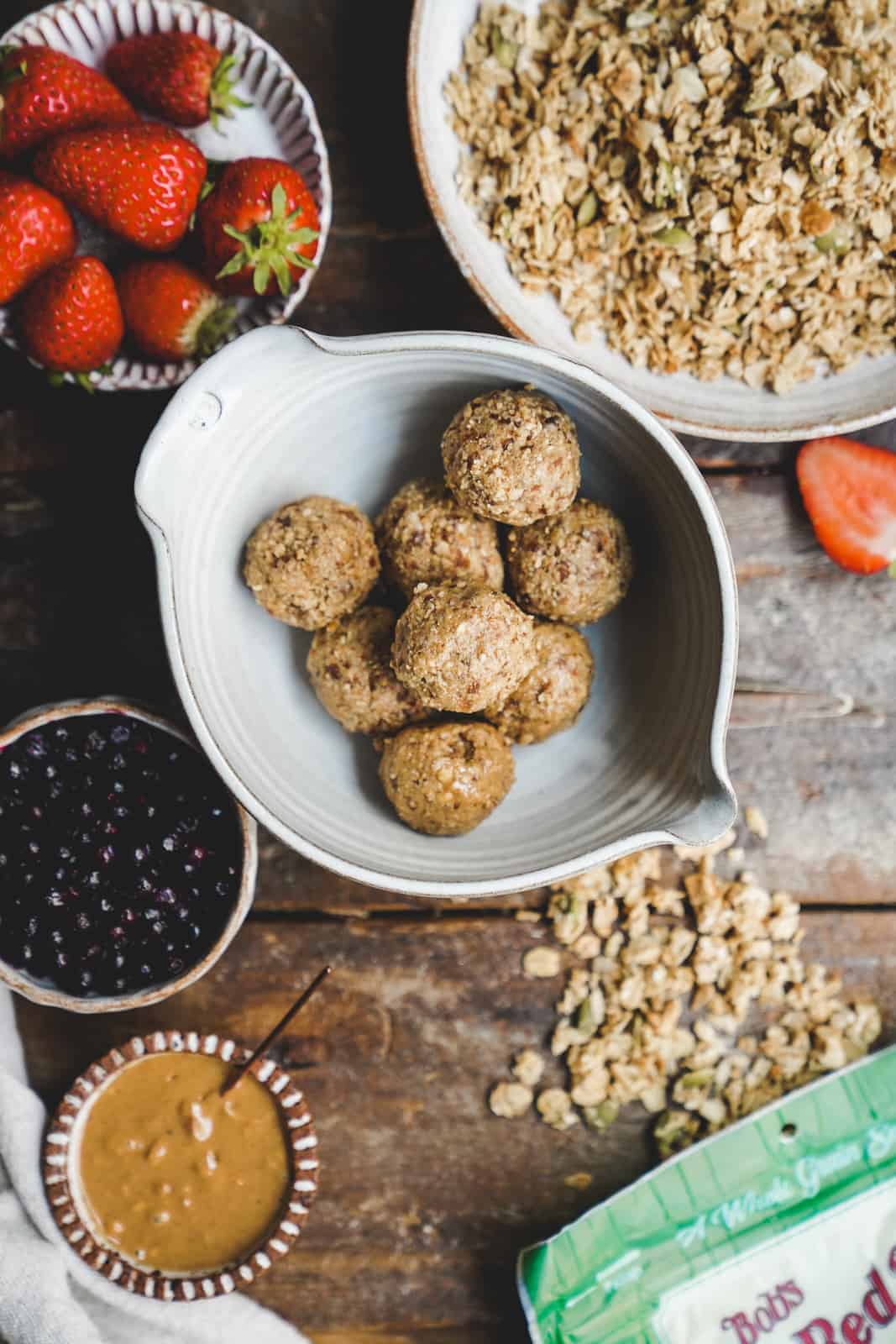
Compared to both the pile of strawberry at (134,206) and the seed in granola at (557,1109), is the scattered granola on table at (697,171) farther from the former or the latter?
the seed in granola at (557,1109)

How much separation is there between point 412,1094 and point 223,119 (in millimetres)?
1021

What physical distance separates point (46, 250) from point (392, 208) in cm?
36

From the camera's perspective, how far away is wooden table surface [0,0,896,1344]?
3.84 feet

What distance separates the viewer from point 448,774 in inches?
35.9

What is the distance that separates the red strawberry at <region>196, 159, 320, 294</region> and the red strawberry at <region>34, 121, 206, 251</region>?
0.03 metres

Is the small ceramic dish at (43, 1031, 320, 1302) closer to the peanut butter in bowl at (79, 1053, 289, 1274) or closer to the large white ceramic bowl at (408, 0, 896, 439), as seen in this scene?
the peanut butter in bowl at (79, 1053, 289, 1274)

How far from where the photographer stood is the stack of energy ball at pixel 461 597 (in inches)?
34.7

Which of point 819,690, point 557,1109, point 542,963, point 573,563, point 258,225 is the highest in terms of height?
point 258,225

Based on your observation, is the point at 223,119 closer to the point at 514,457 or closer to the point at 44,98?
the point at 44,98

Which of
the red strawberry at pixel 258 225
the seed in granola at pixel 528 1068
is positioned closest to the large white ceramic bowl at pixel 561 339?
the red strawberry at pixel 258 225

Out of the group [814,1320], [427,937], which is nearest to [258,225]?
[427,937]

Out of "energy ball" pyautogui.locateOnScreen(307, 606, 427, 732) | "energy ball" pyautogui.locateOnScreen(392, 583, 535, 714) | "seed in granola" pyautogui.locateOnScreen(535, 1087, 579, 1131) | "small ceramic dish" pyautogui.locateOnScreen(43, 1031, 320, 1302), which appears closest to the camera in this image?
"energy ball" pyautogui.locateOnScreen(392, 583, 535, 714)

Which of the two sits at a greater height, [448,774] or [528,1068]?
[448,774]

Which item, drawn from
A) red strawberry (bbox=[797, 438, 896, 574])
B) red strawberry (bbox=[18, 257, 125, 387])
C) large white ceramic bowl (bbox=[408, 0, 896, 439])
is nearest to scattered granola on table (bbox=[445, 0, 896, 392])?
large white ceramic bowl (bbox=[408, 0, 896, 439])
